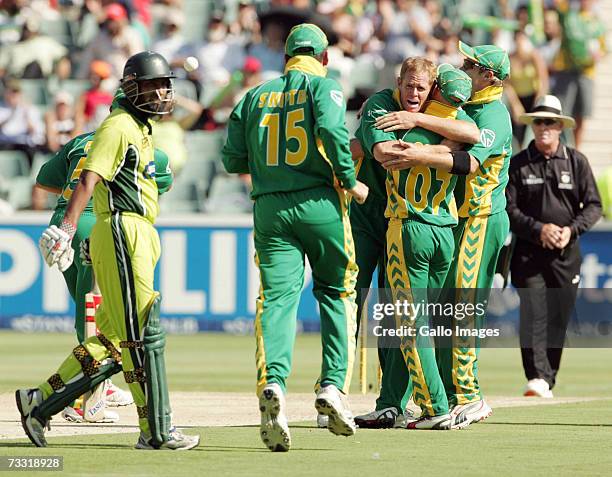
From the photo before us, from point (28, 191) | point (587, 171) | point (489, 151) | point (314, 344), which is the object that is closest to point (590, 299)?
point (314, 344)

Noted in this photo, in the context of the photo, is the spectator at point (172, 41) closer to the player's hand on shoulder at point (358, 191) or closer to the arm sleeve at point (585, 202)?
the arm sleeve at point (585, 202)

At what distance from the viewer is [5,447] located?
8219 mm

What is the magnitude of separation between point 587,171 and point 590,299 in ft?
21.1

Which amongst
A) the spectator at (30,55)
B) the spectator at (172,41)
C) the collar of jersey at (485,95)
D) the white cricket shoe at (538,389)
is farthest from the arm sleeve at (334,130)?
the spectator at (30,55)

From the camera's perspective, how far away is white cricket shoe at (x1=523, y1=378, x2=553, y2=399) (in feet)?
40.5

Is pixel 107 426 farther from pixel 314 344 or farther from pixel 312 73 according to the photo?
pixel 314 344

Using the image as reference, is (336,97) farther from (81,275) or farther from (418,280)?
(81,275)

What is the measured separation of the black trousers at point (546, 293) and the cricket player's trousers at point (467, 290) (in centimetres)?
282

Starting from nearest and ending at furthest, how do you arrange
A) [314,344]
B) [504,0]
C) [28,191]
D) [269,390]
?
[269,390], [314,344], [28,191], [504,0]

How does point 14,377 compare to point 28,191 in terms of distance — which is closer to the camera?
point 14,377

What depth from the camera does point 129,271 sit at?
8.10 metres

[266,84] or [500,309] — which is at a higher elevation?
[266,84]

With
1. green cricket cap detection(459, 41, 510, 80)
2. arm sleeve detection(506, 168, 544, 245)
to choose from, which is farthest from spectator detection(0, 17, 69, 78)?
green cricket cap detection(459, 41, 510, 80)

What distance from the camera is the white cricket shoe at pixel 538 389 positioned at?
1236cm
